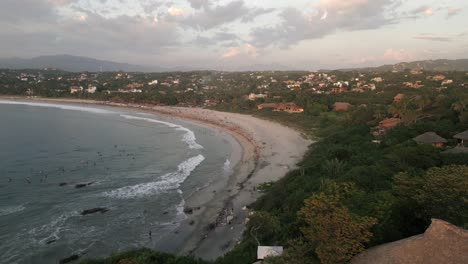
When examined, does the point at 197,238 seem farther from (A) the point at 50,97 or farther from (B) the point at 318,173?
(A) the point at 50,97

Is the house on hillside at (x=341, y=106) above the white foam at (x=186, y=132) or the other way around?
above

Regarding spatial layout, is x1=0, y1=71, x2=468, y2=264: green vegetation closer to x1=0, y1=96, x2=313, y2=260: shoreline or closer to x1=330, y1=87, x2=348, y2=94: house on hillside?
x1=0, y1=96, x2=313, y2=260: shoreline

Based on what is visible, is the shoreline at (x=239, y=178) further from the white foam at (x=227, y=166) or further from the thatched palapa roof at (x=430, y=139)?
the thatched palapa roof at (x=430, y=139)

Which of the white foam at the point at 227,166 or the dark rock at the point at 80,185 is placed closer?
the dark rock at the point at 80,185

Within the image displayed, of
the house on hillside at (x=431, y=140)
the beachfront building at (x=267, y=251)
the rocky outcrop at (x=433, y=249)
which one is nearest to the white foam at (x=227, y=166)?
the house on hillside at (x=431, y=140)

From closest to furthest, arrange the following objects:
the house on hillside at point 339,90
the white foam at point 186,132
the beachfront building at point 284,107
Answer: the white foam at point 186,132 < the beachfront building at point 284,107 < the house on hillside at point 339,90

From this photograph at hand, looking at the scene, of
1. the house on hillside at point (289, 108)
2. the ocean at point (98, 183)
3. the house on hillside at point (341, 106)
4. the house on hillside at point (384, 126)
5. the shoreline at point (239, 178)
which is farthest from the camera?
the house on hillside at point (289, 108)

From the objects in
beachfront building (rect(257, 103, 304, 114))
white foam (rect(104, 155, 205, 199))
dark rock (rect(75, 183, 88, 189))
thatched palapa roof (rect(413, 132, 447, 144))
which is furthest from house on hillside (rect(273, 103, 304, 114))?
dark rock (rect(75, 183, 88, 189))
